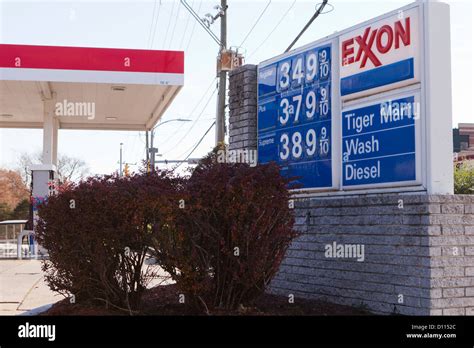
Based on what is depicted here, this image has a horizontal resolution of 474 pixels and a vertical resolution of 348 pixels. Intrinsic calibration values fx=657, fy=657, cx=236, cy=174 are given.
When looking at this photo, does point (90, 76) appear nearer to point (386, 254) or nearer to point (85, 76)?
point (85, 76)

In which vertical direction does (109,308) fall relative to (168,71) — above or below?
below

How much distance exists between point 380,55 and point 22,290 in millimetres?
8012

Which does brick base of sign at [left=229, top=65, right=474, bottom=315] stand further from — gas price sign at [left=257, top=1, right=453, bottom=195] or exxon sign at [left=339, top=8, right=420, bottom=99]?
exxon sign at [left=339, top=8, right=420, bottom=99]

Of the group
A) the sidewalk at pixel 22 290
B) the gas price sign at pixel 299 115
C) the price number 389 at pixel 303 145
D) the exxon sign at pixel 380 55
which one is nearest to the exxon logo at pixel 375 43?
the exxon sign at pixel 380 55

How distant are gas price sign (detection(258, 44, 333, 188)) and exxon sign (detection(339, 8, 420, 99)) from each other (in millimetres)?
440

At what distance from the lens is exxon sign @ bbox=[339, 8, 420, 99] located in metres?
8.18

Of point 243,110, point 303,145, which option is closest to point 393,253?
point 303,145

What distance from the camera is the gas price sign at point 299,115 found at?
9.56 metres

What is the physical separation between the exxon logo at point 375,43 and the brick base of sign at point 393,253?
6.25 feet

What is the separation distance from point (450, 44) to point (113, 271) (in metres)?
4.97

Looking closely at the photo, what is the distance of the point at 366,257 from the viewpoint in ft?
27.8
